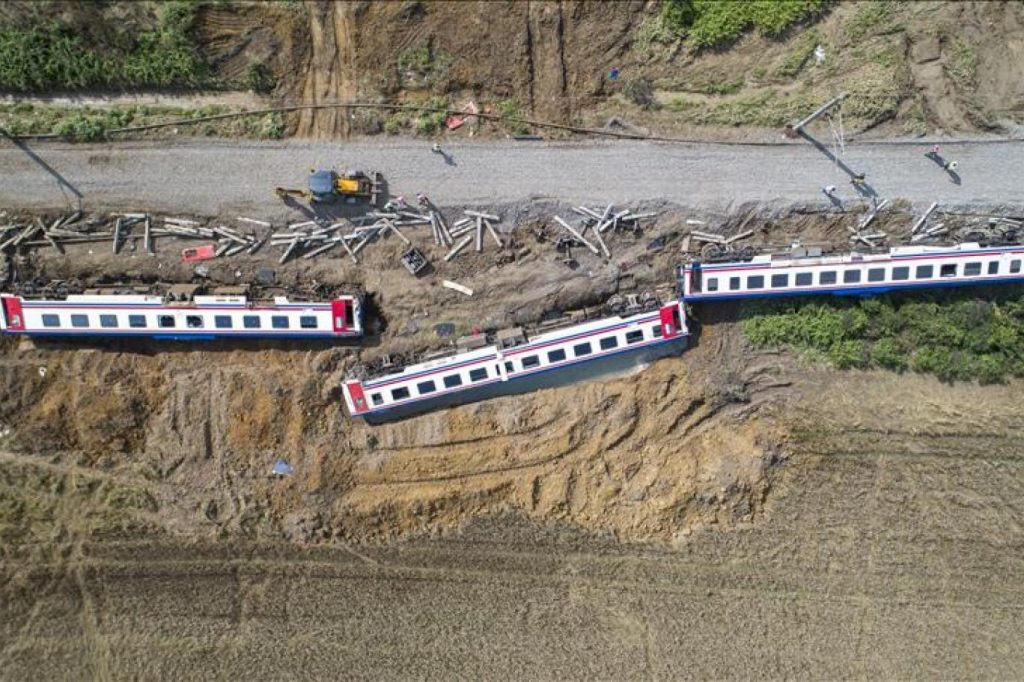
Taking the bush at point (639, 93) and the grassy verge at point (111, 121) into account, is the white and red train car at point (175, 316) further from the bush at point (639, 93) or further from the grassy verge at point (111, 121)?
the bush at point (639, 93)

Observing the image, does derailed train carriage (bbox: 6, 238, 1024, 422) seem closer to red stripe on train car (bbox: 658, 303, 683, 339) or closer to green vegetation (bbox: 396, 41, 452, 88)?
red stripe on train car (bbox: 658, 303, 683, 339)

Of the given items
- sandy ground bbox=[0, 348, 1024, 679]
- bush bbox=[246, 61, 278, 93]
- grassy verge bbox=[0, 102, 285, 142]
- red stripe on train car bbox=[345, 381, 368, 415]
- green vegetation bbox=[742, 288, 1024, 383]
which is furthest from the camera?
bush bbox=[246, 61, 278, 93]

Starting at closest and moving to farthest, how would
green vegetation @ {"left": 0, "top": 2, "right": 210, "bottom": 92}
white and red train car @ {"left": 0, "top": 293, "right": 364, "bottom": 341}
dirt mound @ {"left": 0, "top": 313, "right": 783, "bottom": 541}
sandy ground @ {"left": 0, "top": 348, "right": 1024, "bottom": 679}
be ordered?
sandy ground @ {"left": 0, "top": 348, "right": 1024, "bottom": 679}
white and red train car @ {"left": 0, "top": 293, "right": 364, "bottom": 341}
dirt mound @ {"left": 0, "top": 313, "right": 783, "bottom": 541}
green vegetation @ {"left": 0, "top": 2, "right": 210, "bottom": 92}

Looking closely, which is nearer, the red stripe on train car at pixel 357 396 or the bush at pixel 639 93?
the red stripe on train car at pixel 357 396

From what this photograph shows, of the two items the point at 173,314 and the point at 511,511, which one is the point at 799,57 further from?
the point at 173,314

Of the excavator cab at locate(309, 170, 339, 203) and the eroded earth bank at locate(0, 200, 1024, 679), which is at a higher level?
the excavator cab at locate(309, 170, 339, 203)

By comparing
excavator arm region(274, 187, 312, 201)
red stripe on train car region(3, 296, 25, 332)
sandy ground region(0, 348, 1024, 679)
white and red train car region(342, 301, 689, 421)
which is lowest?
sandy ground region(0, 348, 1024, 679)

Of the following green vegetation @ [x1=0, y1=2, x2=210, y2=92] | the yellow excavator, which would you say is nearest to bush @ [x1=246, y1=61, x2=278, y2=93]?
green vegetation @ [x1=0, y1=2, x2=210, y2=92]

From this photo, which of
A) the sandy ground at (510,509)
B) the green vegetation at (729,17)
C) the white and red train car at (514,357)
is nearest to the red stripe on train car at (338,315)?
the sandy ground at (510,509)
